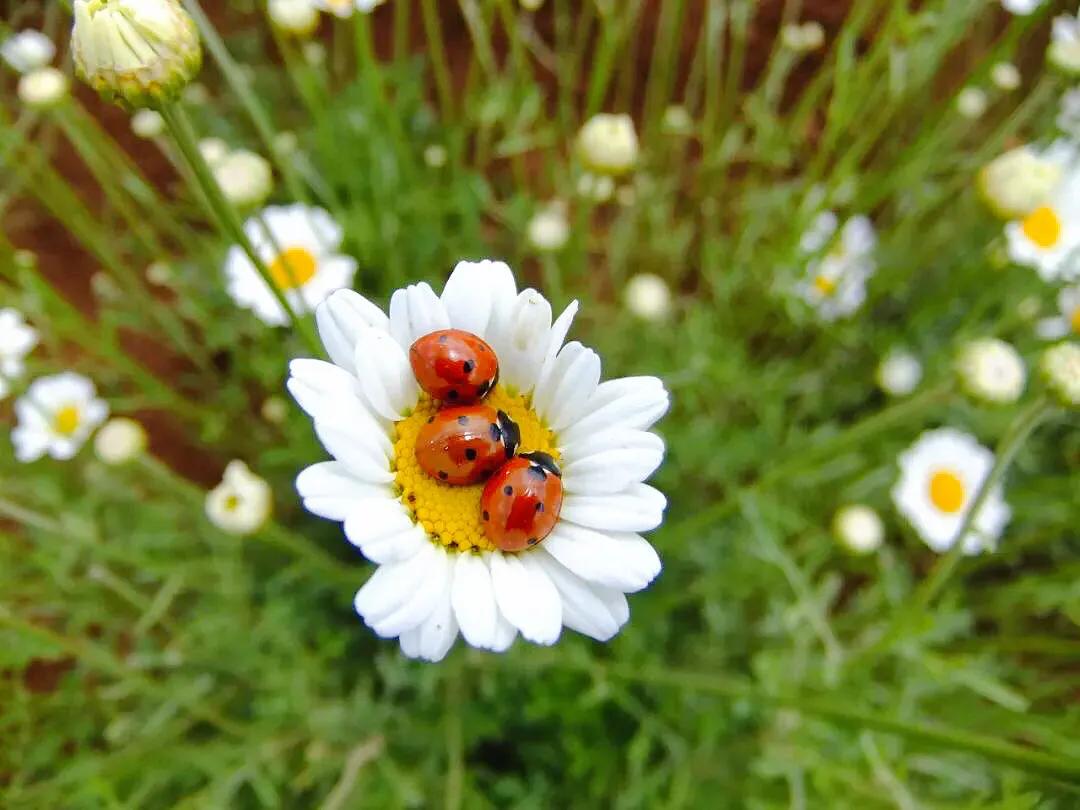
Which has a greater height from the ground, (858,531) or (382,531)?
(858,531)

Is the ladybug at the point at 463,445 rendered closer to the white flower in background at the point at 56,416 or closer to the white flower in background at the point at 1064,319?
the white flower in background at the point at 56,416

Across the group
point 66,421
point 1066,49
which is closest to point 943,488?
point 1066,49

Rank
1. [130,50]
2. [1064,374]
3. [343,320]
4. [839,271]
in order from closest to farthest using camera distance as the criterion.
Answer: [130,50] < [343,320] < [1064,374] < [839,271]

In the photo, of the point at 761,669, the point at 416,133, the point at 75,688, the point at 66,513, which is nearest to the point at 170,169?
the point at 416,133

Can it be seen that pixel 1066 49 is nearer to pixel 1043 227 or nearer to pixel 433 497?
pixel 1043 227

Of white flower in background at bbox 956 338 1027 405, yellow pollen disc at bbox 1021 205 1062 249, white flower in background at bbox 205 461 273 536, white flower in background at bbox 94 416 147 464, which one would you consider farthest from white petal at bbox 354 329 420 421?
yellow pollen disc at bbox 1021 205 1062 249

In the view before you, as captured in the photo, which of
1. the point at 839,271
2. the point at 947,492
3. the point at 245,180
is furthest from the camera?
the point at 839,271

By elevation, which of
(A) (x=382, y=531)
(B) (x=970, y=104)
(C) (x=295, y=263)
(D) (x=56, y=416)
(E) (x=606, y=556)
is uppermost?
(B) (x=970, y=104)

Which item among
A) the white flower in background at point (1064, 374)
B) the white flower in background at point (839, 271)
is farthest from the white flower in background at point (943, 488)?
the white flower in background at point (1064, 374)
